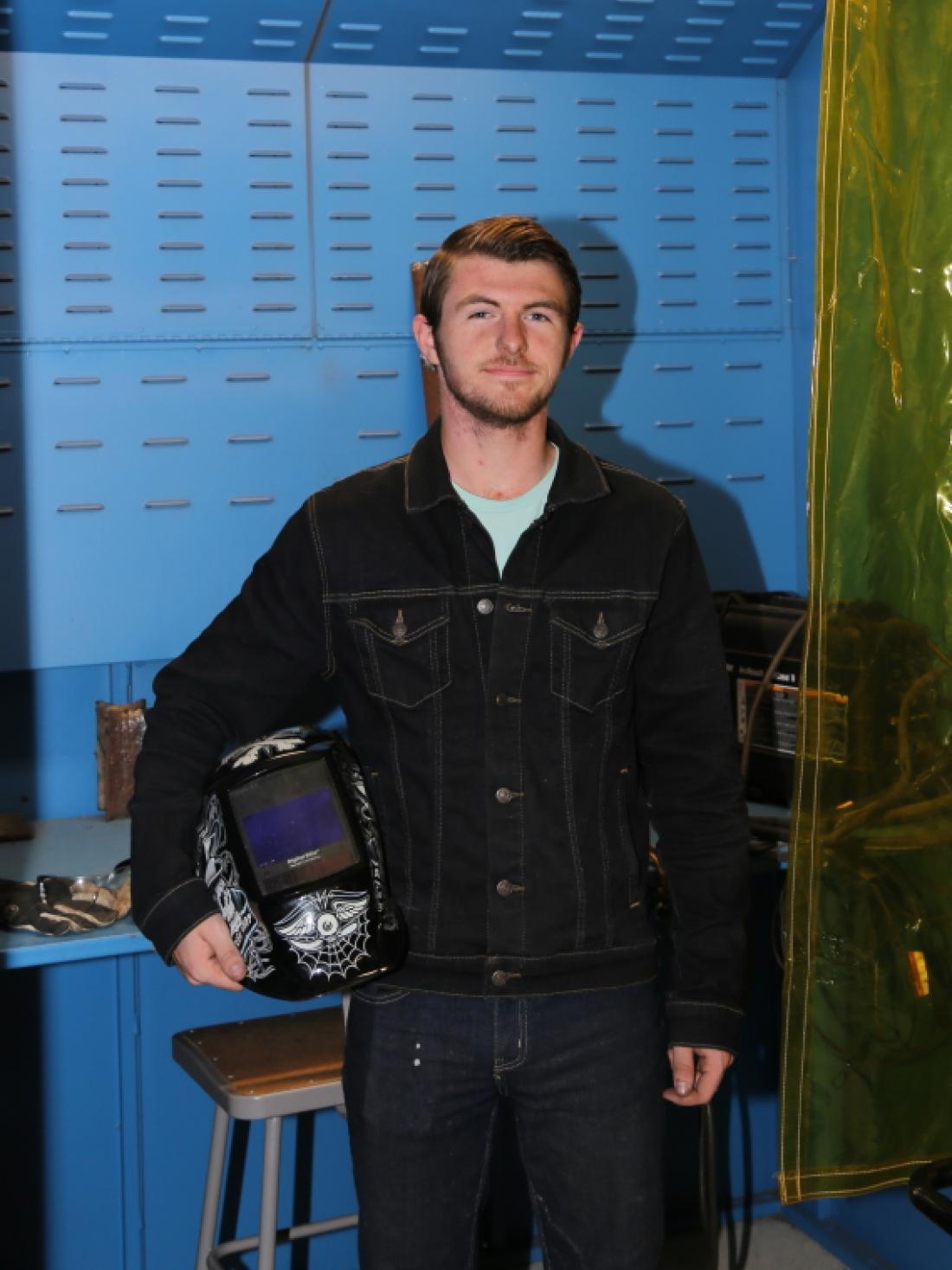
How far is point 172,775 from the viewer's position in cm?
178

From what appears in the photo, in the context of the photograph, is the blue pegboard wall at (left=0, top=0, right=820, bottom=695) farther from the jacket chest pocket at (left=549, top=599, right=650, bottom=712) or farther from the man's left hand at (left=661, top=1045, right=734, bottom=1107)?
the man's left hand at (left=661, top=1045, right=734, bottom=1107)

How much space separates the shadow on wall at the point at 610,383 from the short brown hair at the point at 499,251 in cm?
100

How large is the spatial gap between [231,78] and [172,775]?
56.7 inches

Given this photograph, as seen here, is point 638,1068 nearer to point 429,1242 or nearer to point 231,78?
point 429,1242

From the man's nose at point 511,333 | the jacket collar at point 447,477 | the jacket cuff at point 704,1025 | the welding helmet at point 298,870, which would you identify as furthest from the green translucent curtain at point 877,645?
the welding helmet at point 298,870

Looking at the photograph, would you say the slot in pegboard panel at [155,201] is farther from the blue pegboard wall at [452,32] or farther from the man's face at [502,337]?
the man's face at [502,337]

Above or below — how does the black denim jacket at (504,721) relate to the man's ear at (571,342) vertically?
below

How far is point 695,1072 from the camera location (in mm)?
1850

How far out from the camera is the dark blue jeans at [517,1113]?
5.71 ft

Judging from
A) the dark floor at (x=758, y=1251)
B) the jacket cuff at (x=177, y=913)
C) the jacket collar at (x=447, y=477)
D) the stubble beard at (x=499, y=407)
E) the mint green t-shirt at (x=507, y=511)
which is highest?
the stubble beard at (x=499, y=407)

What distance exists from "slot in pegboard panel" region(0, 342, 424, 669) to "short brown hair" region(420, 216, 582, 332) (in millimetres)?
870

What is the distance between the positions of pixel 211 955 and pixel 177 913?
0.20 feet

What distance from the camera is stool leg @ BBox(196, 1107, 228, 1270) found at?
245cm

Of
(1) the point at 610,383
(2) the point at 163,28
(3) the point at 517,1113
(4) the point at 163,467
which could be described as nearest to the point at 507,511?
(3) the point at 517,1113
